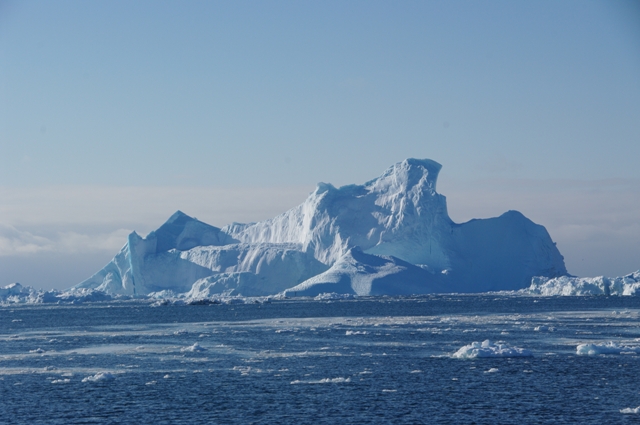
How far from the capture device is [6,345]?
142ft

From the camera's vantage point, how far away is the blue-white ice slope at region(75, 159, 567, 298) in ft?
307

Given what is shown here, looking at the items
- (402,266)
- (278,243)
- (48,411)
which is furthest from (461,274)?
(48,411)

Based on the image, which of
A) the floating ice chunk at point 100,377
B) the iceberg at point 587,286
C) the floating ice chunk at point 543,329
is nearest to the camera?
the floating ice chunk at point 100,377

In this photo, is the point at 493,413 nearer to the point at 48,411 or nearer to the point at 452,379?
the point at 452,379

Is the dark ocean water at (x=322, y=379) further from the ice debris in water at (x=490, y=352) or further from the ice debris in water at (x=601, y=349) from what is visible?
the ice debris in water at (x=601, y=349)

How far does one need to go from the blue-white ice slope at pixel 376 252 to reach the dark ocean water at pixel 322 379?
47.4 metres

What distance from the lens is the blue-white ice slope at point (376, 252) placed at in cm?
9353

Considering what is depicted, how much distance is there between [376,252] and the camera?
99000 millimetres

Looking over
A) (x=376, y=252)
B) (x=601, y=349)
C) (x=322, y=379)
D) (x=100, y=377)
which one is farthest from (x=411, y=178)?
(x=100, y=377)

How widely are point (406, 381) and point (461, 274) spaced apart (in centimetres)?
7273

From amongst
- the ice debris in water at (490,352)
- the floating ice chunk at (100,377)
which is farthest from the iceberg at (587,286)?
the floating ice chunk at (100,377)

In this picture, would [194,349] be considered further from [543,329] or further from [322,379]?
[543,329]

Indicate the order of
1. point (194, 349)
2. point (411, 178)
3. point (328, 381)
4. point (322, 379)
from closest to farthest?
point (328, 381) → point (322, 379) → point (194, 349) → point (411, 178)

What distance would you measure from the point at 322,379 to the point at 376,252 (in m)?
72.7
